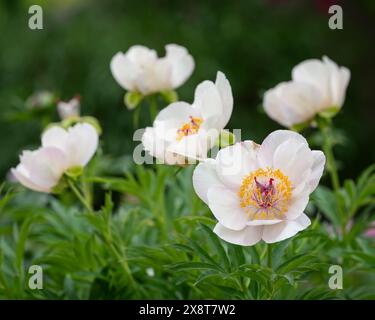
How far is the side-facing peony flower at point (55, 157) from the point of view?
0.98 m

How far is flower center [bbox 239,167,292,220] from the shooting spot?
2.59 ft

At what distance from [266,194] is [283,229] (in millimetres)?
41

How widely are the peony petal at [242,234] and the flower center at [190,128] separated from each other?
0.46 feet

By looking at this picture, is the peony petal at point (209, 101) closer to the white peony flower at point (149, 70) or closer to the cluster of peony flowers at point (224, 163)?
the cluster of peony flowers at point (224, 163)

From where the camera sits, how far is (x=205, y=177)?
2.60 feet

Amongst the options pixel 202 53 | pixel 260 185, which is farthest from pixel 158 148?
pixel 202 53

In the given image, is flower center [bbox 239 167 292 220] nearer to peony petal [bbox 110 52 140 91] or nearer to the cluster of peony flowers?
the cluster of peony flowers

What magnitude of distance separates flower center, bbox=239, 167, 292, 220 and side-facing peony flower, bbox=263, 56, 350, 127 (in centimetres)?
34

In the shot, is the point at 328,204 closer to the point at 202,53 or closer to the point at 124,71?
the point at 124,71

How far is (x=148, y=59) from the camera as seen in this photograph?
1.16 m

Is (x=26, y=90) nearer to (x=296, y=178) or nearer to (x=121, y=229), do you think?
(x=121, y=229)

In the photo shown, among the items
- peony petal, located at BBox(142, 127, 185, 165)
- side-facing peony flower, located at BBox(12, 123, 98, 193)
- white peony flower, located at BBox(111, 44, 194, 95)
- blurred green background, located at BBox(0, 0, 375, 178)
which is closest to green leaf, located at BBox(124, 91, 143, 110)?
white peony flower, located at BBox(111, 44, 194, 95)

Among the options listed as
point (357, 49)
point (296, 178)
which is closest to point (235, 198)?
point (296, 178)
